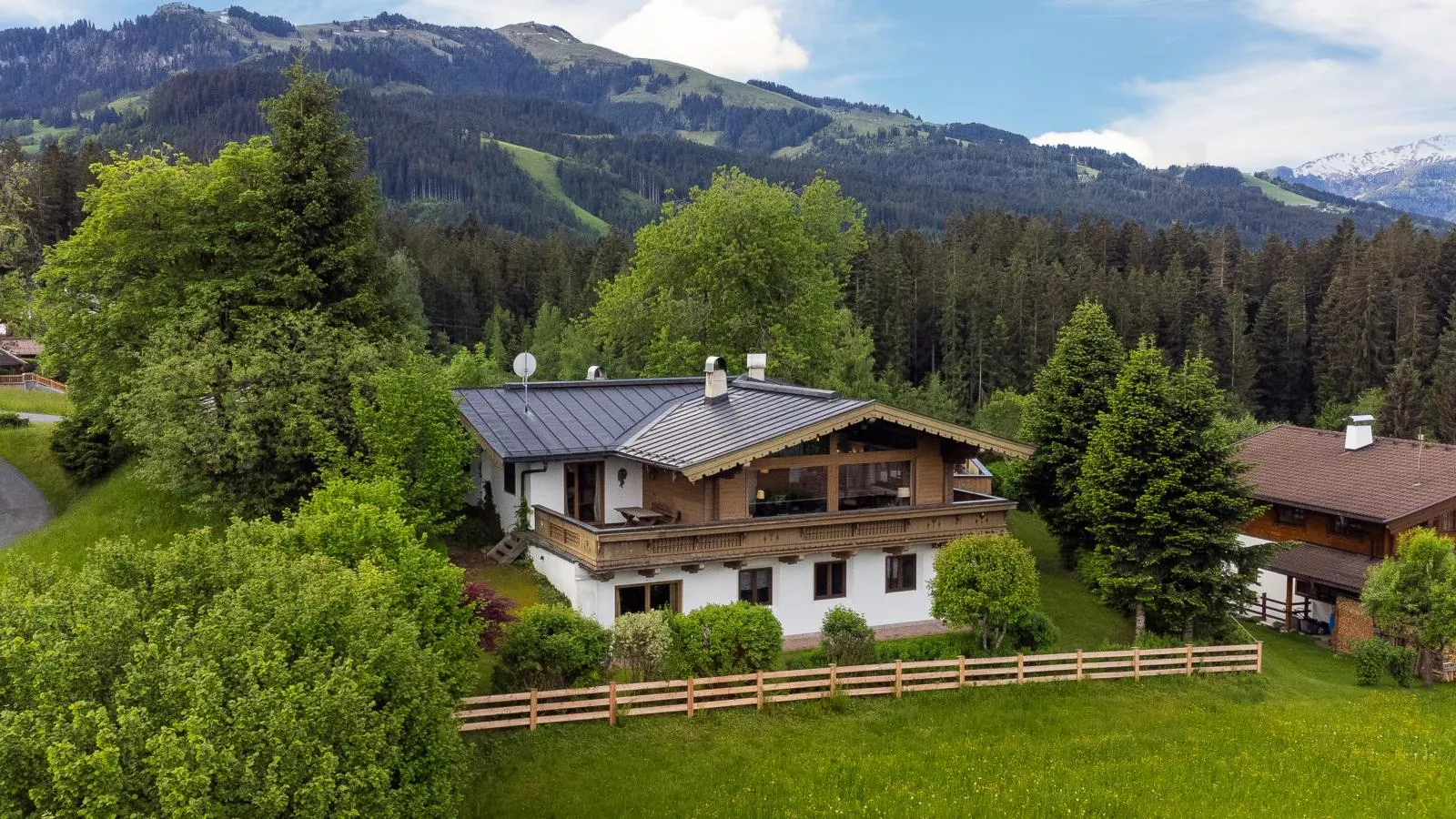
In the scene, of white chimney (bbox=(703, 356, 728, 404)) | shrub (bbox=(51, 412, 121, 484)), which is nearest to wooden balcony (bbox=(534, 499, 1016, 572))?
white chimney (bbox=(703, 356, 728, 404))

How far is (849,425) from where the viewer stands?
27703mm

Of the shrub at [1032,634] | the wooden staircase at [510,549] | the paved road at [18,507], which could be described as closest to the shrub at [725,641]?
the shrub at [1032,634]

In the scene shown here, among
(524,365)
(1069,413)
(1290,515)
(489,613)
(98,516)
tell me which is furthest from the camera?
(1290,515)

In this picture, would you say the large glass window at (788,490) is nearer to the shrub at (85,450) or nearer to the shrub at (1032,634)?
the shrub at (1032,634)

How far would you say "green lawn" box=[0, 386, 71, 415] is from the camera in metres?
46.0

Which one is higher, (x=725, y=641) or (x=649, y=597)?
(x=649, y=597)

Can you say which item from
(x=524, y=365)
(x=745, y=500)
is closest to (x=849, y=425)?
(x=745, y=500)

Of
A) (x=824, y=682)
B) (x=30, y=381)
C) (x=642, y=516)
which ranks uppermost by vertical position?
(x=30, y=381)

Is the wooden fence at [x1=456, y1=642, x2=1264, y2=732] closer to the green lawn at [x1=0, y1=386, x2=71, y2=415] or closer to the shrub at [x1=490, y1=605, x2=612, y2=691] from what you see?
the shrub at [x1=490, y1=605, x2=612, y2=691]

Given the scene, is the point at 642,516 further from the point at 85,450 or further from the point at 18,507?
the point at 18,507

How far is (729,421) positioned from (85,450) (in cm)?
2283

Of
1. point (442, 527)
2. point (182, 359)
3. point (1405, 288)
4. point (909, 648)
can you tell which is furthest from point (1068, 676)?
point (1405, 288)

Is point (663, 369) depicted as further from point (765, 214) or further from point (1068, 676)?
point (1068, 676)

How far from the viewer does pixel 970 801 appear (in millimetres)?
18031
